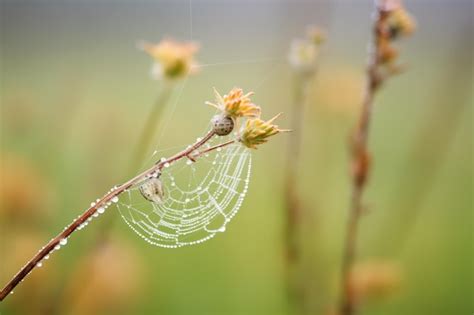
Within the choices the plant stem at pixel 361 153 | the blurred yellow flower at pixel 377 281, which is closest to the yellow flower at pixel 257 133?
the plant stem at pixel 361 153

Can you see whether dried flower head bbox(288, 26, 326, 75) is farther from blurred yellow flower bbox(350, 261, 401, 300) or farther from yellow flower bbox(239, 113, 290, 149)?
yellow flower bbox(239, 113, 290, 149)

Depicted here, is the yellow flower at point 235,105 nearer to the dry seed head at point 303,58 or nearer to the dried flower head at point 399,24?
the dried flower head at point 399,24

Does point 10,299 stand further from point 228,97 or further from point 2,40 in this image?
point 2,40

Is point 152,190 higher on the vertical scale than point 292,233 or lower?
lower

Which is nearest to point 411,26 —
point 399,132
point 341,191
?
point 341,191

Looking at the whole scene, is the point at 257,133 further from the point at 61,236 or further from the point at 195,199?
the point at 195,199

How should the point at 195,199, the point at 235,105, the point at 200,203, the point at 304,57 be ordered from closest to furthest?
the point at 235,105 → the point at 200,203 → the point at 304,57 → the point at 195,199

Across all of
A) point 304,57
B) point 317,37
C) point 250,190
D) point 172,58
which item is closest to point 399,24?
point 317,37
